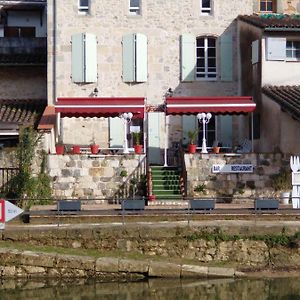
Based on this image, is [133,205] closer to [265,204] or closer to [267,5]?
[265,204]

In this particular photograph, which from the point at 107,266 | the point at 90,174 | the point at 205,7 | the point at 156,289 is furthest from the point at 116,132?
the point at 156,289

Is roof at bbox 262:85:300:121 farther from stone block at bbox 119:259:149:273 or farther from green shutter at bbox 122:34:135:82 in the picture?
stone block at bbox 119:259:149:273

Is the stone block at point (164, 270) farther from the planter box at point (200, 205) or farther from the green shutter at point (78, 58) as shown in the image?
the green shutter at point (78, 58)

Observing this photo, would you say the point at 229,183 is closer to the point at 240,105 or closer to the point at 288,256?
the point at 240,105

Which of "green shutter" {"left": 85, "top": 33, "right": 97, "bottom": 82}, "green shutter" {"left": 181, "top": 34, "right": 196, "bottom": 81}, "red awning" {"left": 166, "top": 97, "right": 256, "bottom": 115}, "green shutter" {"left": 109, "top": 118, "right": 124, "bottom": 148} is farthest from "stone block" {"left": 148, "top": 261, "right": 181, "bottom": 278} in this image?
Result: "green shutter" {"left": 181, "top": 34, "right": 196, "bottom": 81}

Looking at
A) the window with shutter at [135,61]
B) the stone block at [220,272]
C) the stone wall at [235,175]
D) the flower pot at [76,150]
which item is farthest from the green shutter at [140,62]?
the stone block at [220,272]

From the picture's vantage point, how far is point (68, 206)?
80.7 ft

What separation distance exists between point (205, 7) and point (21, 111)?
28.4 feet

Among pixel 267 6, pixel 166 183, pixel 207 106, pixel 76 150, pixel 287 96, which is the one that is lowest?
pixel 166 183

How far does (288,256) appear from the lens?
23375mm

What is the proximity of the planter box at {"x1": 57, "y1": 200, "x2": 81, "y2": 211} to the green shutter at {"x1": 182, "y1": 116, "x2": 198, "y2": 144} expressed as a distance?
10156 mm

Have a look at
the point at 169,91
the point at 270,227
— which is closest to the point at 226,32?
the point at 169,91

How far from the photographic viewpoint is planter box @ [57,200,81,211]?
2450cm

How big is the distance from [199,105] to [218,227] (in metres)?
8.41
